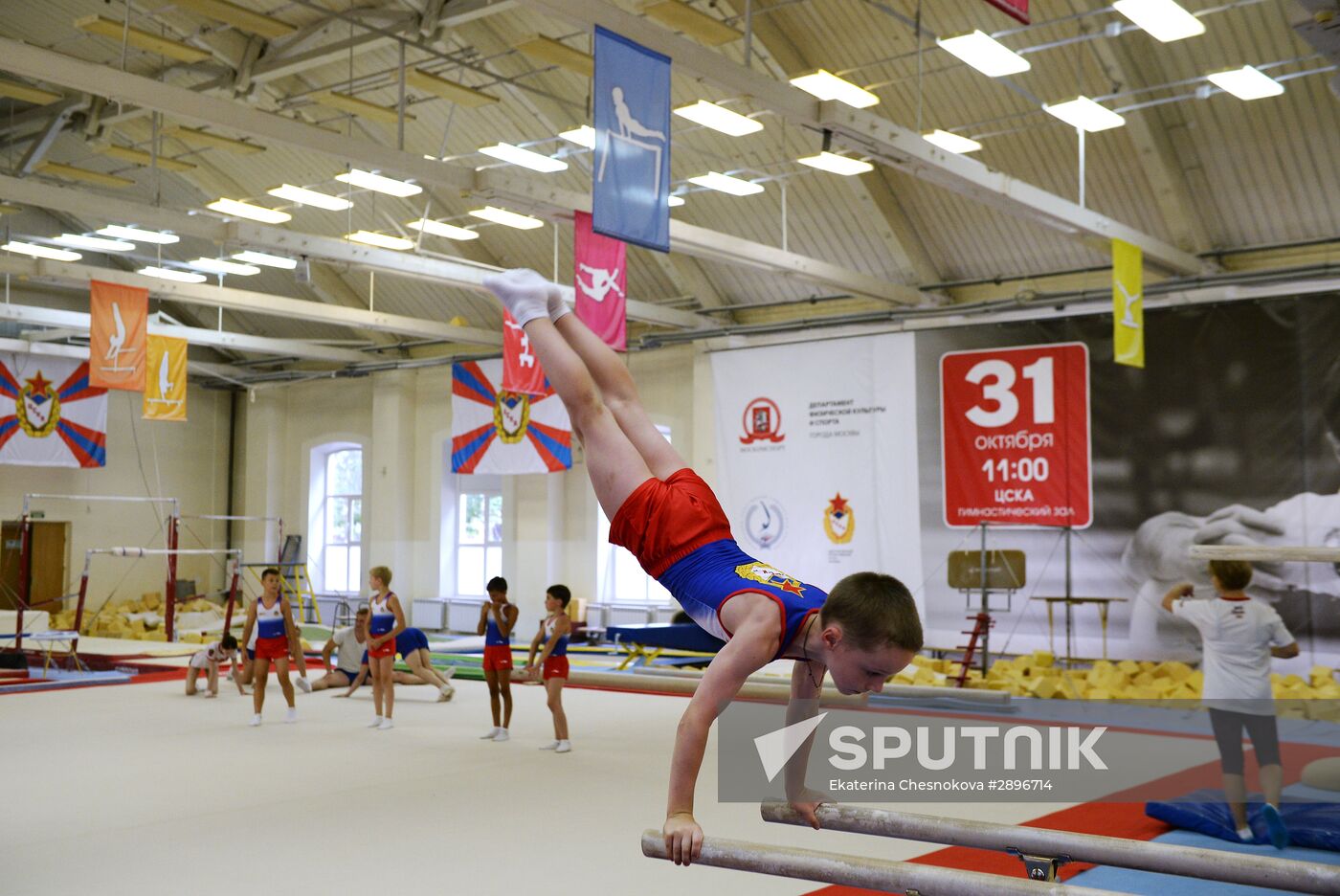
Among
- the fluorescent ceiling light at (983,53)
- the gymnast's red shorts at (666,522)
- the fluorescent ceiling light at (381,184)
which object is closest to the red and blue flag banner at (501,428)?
the fluorescent ceiling light at (381,184)

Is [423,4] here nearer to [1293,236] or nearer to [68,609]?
[1293,236]

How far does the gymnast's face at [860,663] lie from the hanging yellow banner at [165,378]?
53.0 feet

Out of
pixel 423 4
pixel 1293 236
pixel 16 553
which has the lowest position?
pixel 16 553

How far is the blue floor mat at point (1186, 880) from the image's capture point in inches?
230

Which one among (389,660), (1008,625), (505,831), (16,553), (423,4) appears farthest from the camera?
(16,553)

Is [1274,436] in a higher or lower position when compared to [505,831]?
higher

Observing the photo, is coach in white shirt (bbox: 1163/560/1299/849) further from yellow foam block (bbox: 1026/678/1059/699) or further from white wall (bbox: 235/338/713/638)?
white wall (bbox: 235/338/713/638)

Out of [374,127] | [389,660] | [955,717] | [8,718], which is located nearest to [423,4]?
[374,127]

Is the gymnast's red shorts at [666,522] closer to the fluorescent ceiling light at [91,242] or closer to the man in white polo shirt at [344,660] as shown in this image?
the man in white polo shirt at [344,660]

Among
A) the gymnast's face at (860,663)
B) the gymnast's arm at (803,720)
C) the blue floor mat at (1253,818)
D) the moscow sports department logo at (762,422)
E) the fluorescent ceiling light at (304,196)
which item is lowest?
the blue floor mat at (1253,818)

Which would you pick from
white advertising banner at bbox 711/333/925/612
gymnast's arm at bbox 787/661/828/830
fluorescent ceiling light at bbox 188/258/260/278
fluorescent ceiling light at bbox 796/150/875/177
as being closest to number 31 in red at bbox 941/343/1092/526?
white advertising banner at bbox 711/333/925/612

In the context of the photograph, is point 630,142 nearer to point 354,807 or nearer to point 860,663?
point 354,807

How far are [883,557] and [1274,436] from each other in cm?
503

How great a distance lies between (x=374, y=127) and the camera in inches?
681
